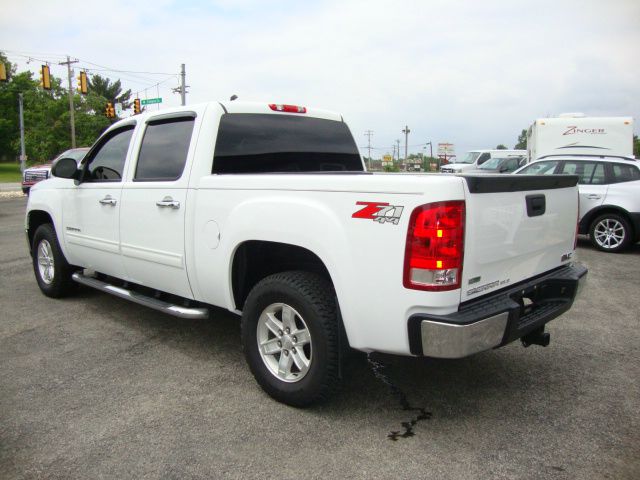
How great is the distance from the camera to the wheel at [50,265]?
18.1 feet

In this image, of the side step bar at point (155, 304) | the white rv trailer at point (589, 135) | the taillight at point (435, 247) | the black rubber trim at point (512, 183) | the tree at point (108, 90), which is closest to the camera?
the taillight at point (435, 247)

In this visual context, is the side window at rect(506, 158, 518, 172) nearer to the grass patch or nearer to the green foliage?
the grass patch

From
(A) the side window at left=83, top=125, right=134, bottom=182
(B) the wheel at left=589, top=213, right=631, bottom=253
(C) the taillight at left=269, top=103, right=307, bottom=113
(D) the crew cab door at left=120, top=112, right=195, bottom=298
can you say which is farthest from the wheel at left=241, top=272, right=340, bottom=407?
(B) the wheel at left=589, top=213, right=631, bottom=253

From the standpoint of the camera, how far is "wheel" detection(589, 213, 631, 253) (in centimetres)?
880

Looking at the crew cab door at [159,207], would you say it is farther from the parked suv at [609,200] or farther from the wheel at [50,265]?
the parked suv at [609,200]

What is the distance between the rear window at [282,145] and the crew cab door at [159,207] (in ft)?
0.99

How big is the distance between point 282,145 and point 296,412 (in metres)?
2.12

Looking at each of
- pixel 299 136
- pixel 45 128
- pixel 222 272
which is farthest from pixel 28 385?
pixel 45 128

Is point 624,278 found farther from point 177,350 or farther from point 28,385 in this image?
point 28,385

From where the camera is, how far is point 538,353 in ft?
13.6

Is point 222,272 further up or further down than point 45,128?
further down

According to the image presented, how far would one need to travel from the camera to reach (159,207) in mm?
3932

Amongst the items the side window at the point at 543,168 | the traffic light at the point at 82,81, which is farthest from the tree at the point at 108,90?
the side window at the point at 543,168

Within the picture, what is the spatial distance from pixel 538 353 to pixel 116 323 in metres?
3.75
